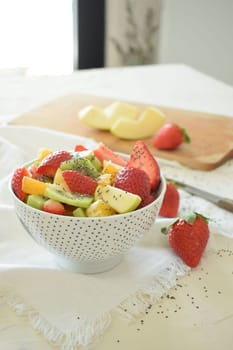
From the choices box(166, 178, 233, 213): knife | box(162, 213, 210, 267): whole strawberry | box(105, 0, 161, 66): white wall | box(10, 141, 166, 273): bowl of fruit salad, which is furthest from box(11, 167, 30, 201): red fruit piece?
box(105, 0, 161, 66): white wall

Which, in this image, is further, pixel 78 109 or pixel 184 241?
pixel 78 109

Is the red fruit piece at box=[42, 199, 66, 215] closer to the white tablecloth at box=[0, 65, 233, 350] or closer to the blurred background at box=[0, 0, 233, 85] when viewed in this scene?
the white tablecloth at box=[0, 65, 233, 350]

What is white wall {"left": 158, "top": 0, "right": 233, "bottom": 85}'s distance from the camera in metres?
2.99

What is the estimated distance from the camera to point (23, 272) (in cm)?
67

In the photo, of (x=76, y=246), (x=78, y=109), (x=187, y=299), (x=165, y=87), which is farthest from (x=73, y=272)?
(x=165, y=87)

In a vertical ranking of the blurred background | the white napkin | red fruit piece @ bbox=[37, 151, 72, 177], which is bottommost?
the blurred background

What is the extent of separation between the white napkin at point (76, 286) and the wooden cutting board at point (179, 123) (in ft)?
1.31

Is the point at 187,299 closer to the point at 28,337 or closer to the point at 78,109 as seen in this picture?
the point at 28,337

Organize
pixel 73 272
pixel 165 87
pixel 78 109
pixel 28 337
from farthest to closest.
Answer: pixel 165 87 < pixel 78 109 < pixel 73 272 < pixel 28 337

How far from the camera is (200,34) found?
10.3 ft

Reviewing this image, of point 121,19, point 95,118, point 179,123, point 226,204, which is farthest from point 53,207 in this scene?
point 121,19

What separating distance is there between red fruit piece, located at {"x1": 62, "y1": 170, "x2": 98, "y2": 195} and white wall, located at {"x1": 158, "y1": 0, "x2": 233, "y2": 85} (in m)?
2.57

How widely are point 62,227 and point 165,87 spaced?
1285 millimetres

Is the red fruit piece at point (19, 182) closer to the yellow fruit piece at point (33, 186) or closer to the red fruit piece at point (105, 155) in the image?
the yellow fruit piece at point (33, 186)
